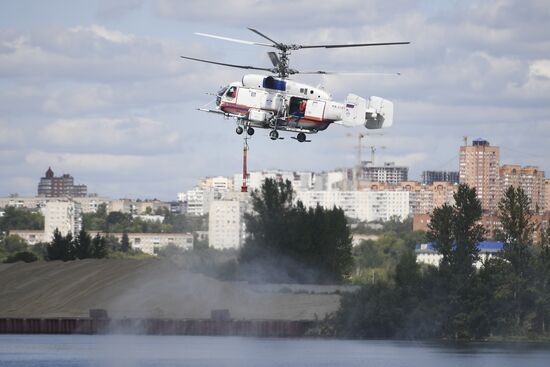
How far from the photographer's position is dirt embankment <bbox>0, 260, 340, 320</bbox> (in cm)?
7938

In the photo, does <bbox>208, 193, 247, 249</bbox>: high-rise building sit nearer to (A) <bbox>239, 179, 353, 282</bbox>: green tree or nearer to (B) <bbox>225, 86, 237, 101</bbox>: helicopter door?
(A) <bbox>239, 179, 353, 282</bbox>: green tree

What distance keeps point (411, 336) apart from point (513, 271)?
6.64m

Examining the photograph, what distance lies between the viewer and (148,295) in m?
80.2

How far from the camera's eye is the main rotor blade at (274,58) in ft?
164

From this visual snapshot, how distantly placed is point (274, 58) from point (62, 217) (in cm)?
14648

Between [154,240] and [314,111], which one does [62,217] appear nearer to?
[154,240]

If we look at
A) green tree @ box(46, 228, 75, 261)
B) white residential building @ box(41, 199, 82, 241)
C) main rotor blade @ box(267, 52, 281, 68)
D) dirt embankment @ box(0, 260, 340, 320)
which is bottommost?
dirt embankment @ box(0, 260, 340, 320)

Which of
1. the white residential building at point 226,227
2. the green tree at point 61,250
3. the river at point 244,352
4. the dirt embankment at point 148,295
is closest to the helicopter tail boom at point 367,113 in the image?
the river at point 244,352

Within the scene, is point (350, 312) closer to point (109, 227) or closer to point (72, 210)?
point (109, 227)

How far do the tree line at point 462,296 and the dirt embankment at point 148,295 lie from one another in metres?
3.28

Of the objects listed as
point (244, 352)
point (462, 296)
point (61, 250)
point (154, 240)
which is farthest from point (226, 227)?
point (244, 352)

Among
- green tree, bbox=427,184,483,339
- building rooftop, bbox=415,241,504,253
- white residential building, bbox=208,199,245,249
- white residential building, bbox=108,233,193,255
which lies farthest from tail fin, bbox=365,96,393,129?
white residential building, bbox=108,233,193,255

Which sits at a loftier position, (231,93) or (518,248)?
(231,93)

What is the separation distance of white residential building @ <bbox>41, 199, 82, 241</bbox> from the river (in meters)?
113
